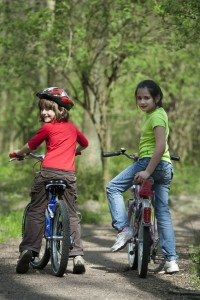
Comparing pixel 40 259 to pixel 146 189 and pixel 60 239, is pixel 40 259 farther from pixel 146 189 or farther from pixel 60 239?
pixel 146 189

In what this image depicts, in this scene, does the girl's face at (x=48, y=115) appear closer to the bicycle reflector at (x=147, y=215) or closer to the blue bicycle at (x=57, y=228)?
the blue bicycle at (x=57, y=228)

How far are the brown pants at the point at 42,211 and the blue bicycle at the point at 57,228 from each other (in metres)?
0.06

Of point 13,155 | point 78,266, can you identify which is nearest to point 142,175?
point 78,266

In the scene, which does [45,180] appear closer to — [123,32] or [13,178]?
[123,32]

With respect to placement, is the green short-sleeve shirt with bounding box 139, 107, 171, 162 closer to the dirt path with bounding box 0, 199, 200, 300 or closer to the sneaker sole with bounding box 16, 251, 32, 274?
the dirt path with bounding box 0, 199, 200, 300

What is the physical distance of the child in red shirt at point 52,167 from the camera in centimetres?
754

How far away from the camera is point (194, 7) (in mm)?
9086

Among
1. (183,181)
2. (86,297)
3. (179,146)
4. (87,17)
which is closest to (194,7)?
(86,297)

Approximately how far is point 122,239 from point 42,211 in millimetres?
875

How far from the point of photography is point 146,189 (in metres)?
7.36

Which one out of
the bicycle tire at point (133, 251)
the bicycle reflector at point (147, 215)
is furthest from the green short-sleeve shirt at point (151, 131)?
the bicycle tire at point (133, 251)

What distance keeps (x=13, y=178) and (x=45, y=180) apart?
581 inches

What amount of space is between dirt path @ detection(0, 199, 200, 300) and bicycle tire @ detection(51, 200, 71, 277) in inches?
5.0

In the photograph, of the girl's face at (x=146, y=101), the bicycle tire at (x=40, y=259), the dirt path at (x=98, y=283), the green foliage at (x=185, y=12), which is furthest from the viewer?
the green foliage at (x=185, y=12)
